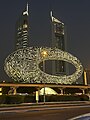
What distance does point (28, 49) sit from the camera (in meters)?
61.5

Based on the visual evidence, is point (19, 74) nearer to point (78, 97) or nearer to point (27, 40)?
point (78, 97)

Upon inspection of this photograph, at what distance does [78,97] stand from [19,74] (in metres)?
17.2

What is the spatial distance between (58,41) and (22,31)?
2305 cm

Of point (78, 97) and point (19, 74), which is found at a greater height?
point (19, 74)

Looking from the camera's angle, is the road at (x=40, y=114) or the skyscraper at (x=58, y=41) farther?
the skyscraper at (x=58, y=41)

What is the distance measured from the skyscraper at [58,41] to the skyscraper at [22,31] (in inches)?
617

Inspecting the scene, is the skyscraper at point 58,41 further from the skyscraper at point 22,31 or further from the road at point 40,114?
the road at point 40,114

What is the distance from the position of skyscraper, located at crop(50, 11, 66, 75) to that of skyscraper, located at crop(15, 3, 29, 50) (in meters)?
15.7

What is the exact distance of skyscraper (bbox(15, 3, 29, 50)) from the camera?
13788cm

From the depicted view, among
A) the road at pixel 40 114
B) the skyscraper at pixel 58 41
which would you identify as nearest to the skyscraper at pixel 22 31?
the skyscraper at pixel 58 41

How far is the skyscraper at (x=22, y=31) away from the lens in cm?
13788

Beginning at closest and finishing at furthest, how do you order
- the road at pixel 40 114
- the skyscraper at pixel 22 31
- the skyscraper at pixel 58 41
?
1. the road at pixel 40 114
2. the skyscraper at pixel 58 41
3. the skyscraper at pixel 22 31

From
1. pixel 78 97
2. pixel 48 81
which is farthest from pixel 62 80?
pixel 78 97

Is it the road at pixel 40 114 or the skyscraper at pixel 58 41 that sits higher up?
the skyscraper at pixel 58 41
